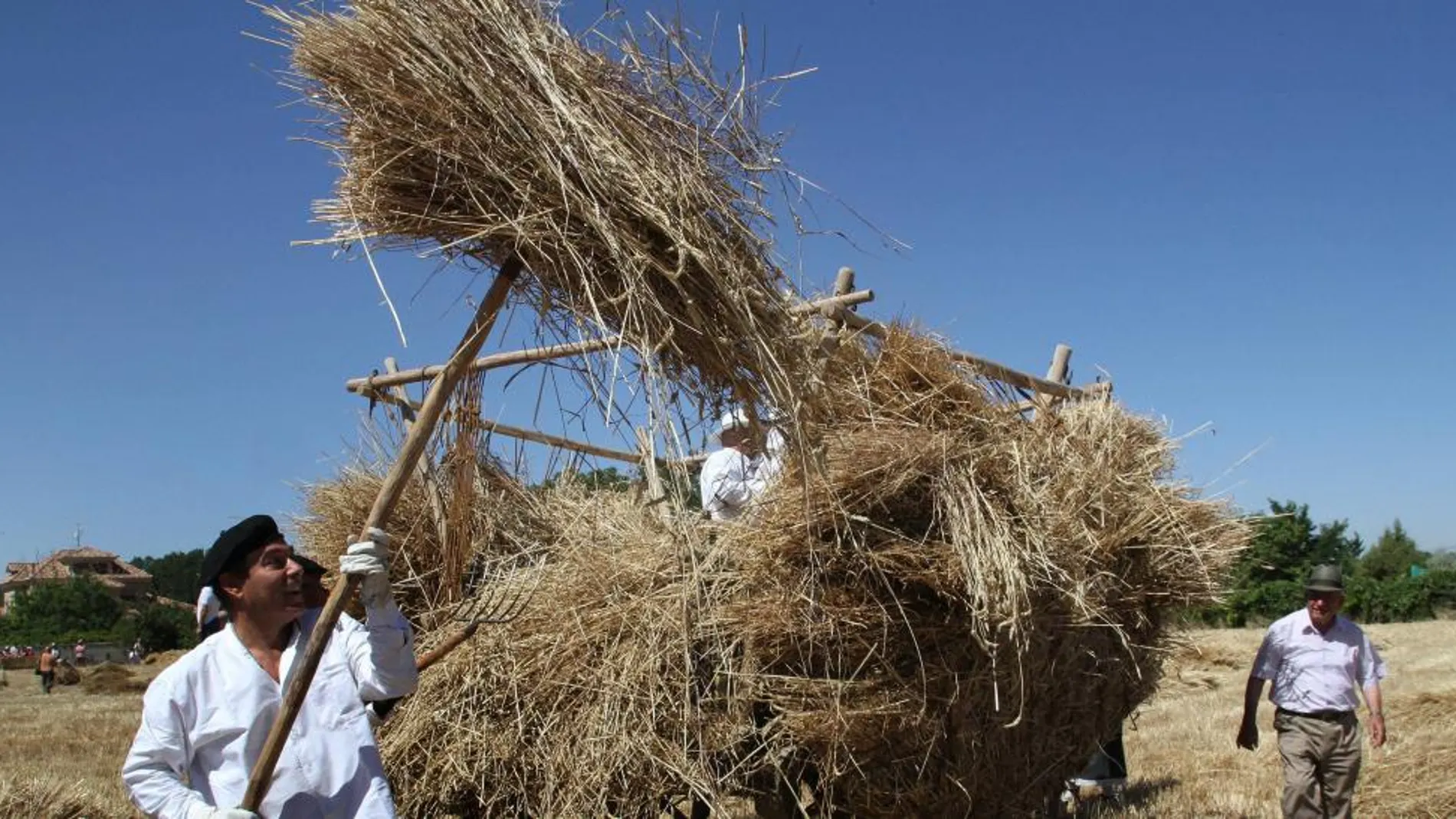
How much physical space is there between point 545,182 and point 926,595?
6.29 ft

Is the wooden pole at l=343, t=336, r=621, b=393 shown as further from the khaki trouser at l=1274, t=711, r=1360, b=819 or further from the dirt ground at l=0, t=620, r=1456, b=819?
the khaki trouser at l=1274, t=711, r=1360, b=819

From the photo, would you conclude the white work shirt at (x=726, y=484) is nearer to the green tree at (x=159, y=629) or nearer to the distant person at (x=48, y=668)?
the distant person at (x=48, y=668)

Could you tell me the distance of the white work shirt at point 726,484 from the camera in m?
4.65

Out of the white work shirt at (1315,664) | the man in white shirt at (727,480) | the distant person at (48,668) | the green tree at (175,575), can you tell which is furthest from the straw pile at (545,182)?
the green tree at (175,575)

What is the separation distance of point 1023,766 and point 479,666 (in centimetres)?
202

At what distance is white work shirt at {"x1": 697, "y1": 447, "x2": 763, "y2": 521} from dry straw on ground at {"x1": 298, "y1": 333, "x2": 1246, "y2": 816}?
0.24m

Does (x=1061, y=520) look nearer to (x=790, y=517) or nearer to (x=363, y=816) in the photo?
(x=790, y=517)

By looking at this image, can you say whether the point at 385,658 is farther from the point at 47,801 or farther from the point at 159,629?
the point at 159,629

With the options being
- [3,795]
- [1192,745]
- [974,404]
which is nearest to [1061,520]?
[974,404]

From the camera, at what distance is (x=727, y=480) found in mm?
4777

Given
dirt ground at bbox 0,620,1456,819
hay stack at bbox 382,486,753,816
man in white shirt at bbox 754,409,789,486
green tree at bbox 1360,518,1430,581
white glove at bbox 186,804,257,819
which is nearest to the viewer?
white glove at bbox 186,804,257,819

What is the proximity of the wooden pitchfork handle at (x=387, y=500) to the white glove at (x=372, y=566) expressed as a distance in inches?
0.8

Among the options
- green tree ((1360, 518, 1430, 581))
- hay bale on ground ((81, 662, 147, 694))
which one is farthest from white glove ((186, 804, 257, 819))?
green tree ((1360, 518, 1430, 581))

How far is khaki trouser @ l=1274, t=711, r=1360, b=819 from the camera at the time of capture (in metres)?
5.88
